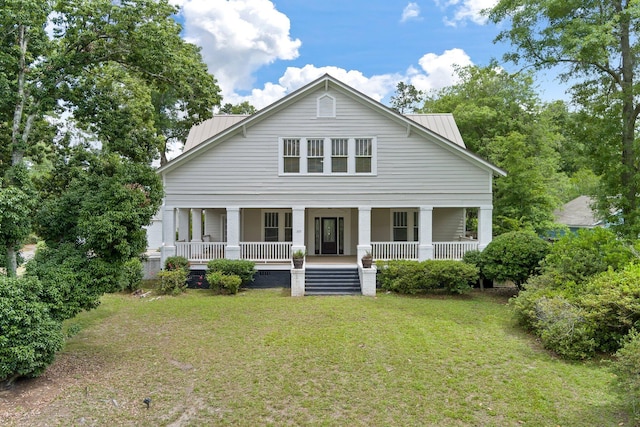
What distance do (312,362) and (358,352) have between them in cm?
109

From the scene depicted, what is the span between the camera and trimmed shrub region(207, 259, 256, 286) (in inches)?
550

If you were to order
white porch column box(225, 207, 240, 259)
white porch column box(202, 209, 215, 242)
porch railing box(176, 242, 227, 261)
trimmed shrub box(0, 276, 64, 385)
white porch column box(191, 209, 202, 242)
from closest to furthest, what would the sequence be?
trimmed shrub box(0, 276, 64, 385)
white porch column box(225, 207, 240, 259)
porch railing box(176, 242, 227, 261)
white porch column box(191, 209, 202, 242)
white porch column box(202, 209, 215, 242)

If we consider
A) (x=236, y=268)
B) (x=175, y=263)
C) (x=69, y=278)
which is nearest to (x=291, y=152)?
(x=236, y=268)

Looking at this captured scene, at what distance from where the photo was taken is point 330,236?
58.8 feet

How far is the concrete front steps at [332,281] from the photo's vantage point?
13.5 m

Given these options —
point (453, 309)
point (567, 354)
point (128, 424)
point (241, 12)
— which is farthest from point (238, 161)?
point (567, 354)

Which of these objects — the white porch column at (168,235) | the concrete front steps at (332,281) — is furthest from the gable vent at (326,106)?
the white porch column at (168,235)

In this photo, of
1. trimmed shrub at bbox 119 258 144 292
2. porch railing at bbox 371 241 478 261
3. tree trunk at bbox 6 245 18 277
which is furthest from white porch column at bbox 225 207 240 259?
tree trunk at bbox 6 245 18 277

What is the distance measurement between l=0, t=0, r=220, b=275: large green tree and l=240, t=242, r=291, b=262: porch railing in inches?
282

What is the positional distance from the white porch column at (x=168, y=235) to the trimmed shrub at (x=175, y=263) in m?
0.44

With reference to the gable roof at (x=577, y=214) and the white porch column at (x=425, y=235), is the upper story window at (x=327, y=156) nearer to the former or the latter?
the white porch column at (x=425, y=235)

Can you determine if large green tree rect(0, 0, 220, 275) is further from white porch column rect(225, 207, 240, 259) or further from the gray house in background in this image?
the gray house in background

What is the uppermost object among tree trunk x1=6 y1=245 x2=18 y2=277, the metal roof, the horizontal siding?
the metal roof

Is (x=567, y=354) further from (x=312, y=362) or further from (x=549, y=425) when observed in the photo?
(x=312, y=362)
